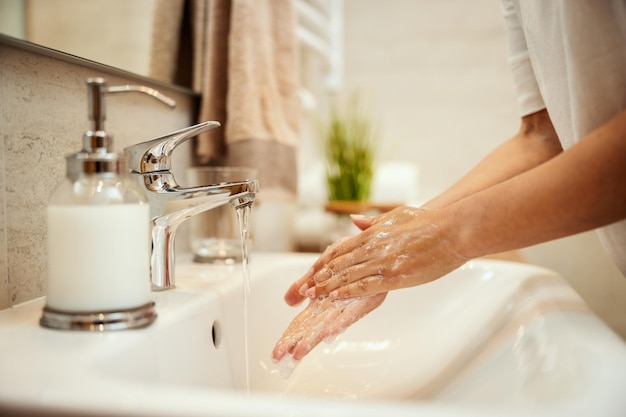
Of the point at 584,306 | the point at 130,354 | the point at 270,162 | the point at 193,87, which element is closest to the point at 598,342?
the point at 584,306

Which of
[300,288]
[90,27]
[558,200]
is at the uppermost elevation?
[90,27]

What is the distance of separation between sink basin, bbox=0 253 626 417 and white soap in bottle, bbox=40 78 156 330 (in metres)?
0.02

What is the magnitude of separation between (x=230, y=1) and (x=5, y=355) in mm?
803

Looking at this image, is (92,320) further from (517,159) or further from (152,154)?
(517,159)

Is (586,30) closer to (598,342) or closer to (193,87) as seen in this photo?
(598,342)

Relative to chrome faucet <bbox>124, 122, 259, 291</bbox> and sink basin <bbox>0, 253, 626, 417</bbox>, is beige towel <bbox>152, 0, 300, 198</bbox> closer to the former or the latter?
sink basin <bbox>0, 253, 626, 417</bbox>

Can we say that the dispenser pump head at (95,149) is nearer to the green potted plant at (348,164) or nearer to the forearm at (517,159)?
the forearm at (517,159)

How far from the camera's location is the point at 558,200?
18.9 inches

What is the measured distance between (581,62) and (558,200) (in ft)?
0.58

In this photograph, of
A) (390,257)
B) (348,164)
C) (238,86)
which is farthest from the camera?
(348,164)

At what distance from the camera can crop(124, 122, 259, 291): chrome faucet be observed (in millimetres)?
648

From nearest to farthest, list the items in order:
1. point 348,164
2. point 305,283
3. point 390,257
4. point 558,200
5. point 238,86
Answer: point 558,200
point 390,257
point 305,283
point 238,86
point 348,164

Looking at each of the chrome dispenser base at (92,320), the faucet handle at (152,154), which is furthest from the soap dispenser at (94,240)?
the faucet handle at (152,154)

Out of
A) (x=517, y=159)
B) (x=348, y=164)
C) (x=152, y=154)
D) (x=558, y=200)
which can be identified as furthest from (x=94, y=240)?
(x=348, y=164)
